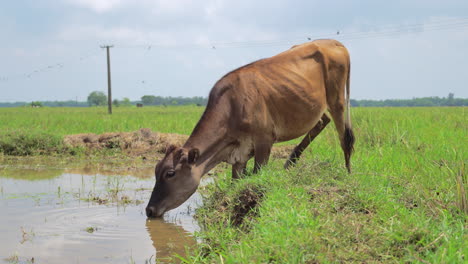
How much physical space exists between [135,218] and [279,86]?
2249mm

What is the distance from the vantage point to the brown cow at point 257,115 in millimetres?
5336

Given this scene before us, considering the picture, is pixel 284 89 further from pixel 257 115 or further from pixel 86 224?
pixel 86 224

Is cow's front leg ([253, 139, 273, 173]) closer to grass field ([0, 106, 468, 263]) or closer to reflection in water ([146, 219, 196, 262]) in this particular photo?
grass field ([0, 106, 468, 263])

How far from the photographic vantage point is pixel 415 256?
3049mm

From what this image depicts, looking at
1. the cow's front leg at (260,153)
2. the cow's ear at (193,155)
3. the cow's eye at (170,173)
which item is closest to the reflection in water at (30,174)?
the cow's eye at (170,173)

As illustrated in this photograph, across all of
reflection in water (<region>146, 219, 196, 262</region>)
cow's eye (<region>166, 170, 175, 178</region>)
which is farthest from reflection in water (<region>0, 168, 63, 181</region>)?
cow's eye (<region>166, 170, 175, 178</region>)

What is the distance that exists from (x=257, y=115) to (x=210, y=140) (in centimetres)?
63

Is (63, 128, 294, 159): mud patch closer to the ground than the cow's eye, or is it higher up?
closer to the ground

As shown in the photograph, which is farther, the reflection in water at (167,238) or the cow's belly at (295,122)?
the cow's belly at (295,122)

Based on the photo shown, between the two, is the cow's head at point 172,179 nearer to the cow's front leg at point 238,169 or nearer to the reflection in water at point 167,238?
the reflection in water at point 167,238

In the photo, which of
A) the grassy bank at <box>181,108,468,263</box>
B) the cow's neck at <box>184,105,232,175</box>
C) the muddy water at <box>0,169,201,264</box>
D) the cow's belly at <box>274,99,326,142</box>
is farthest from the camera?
the cow's belly at <box>274,99,326,142</box>

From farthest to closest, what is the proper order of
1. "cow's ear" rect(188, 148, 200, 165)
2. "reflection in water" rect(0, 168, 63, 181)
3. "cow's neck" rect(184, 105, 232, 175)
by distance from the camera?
1. "reflection in water" rect(0, 168, 63, 181)
2. "cow's neck" rect(184, 105, 232, 175)
3. "cow's ear" rect(188, 148, 200, 165)

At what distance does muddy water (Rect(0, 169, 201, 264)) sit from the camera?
14.6ft

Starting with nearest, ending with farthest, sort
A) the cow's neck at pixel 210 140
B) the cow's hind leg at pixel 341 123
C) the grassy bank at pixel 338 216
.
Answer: the grassy bank at pixel 338 216, the cow's neck at pixel 210 140, the cow's hind leg at pixel 341 123
